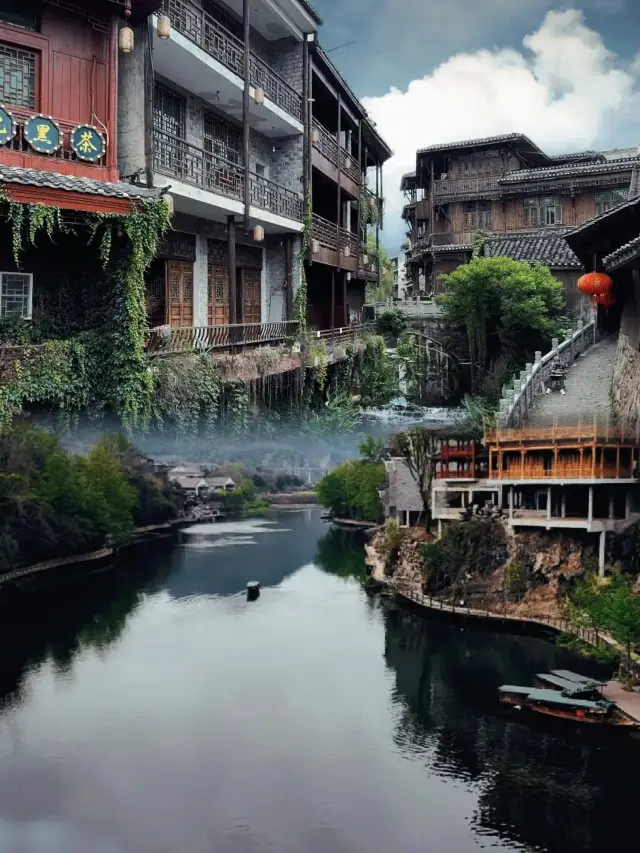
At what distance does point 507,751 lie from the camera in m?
16.4

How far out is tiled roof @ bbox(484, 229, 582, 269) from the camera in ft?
60.5

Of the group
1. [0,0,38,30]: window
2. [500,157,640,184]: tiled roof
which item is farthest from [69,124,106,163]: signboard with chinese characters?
[500,157,640,184]: tiled roof

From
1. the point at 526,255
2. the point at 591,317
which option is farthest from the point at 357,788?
the point at 526,255

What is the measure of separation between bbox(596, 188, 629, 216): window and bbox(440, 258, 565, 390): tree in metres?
13.6

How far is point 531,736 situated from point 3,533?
668 inches

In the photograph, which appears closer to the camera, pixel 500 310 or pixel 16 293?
pixel 16 293

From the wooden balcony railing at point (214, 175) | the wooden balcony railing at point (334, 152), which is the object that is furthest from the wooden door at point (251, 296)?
the wooden balcony railing at point (334, 152)

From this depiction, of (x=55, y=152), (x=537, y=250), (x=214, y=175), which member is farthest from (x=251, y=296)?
(x=537, y=250)

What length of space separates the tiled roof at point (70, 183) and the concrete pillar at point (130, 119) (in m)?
0.56

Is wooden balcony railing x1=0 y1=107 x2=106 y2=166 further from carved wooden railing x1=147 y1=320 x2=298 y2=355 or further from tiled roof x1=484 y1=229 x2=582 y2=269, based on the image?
tiled roof x1=484 y1=229 x2=582 y2=269

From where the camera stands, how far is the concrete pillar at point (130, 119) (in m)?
10.7

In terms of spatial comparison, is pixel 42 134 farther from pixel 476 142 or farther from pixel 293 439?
pixel 476 142

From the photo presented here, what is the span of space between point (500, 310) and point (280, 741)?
9.07m

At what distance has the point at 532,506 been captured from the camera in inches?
866
